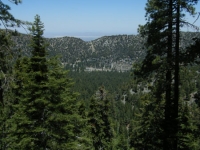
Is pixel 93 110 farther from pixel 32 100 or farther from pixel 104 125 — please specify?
pixel 32 100

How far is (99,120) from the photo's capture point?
26.2 m

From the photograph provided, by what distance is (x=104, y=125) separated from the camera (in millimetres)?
27516

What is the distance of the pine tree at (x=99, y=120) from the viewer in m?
26.2

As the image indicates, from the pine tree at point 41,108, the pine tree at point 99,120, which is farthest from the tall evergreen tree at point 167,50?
the pine tree at point 99,120

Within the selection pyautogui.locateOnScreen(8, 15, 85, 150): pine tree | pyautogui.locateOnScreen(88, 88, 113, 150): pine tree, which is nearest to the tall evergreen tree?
pyautogui.locateOnScreen(8, 15, 85, 150): pine tree

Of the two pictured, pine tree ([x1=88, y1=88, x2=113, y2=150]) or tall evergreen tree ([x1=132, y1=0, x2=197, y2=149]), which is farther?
pine tree ([x1=88, y1=88, x2=113, y2=150])

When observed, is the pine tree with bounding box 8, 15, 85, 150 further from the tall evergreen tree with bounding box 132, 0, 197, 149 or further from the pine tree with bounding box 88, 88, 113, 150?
the pine tree with bounding box 88, 88, 113, 150

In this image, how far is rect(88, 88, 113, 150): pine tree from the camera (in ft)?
85.9

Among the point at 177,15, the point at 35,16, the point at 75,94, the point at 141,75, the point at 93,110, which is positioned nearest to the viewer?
the point at 177,15

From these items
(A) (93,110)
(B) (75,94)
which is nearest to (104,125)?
(A) (93,110)

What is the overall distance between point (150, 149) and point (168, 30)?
5978 mm

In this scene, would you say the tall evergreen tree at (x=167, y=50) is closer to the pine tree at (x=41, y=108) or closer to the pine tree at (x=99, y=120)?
the pine tree at (x=41, y=108)

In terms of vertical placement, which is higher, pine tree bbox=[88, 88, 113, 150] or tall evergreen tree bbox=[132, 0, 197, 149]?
tall evergreen tree bbox=[132, 0, 197, 149]

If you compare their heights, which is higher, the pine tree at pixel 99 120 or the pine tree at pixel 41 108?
the pine tree at pixel 41 108
